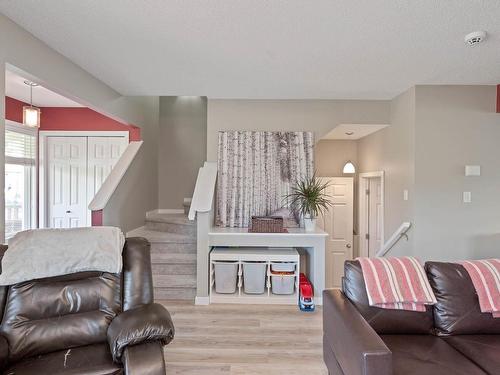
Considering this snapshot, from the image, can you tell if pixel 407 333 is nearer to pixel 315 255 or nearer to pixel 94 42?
pixel 315 255

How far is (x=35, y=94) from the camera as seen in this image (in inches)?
184

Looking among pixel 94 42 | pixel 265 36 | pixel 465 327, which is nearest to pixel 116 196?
pixel 94 42

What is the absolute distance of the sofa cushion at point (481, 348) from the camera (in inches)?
67.8

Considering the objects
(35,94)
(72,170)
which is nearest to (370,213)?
(72,170)

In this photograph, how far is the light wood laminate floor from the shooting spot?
2488 millimetres

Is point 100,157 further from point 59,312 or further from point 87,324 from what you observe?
point 87,324

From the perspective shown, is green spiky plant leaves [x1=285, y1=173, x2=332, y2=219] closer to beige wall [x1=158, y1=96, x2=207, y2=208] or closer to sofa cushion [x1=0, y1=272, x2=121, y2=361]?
beige wall [x1=158, y1=96, x2=207, y2=208]

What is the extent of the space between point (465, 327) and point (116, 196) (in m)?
3.95

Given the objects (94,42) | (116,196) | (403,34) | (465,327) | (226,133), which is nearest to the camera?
(465,327)

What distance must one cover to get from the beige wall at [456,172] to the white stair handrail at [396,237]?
14cm

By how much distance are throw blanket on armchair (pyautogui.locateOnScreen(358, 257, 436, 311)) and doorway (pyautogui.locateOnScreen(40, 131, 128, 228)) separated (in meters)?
4.65

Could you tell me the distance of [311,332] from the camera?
3.11 meters

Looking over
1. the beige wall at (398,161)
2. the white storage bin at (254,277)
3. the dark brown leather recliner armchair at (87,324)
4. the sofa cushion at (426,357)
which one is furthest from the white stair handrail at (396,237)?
the dark brown leather recliner armchair at (87,324)

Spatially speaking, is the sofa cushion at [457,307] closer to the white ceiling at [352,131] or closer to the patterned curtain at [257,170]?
the patterned curtain at [257,170]
